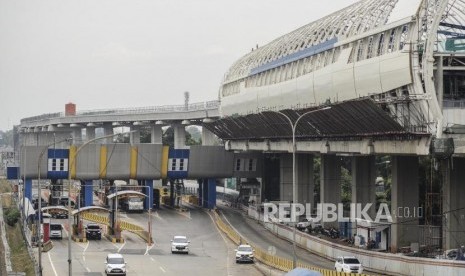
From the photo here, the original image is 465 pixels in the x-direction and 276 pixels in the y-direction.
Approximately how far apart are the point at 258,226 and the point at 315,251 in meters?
20.5

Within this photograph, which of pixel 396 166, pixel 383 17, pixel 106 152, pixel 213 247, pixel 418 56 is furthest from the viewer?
pixel 106 152

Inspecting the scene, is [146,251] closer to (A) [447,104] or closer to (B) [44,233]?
(B) [44,233]

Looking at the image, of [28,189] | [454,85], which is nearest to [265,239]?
[454,85]

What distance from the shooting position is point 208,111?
12256 cm

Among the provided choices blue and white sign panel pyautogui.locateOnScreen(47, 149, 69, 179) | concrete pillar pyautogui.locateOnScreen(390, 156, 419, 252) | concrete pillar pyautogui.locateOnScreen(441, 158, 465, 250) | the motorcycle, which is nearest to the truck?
blue and white sign panel pyautogui.locateOnScreen(47, 149, 69, 179)

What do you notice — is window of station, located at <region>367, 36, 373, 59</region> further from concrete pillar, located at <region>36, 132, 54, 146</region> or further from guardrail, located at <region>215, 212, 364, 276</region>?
concrete pillar, located at <region>36, 132, 54, 146</region>

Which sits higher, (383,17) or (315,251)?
(383,17)

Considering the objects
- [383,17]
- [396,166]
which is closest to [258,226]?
[396,166]

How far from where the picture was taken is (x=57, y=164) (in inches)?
3880

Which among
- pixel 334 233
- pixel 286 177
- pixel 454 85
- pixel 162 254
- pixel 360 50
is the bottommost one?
pixel 162 254

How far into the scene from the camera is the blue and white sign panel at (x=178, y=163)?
341 ft

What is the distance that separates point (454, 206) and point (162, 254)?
2090 cm

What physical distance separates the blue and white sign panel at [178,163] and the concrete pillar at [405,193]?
130ft

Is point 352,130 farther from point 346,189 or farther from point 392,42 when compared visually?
point 346,189
